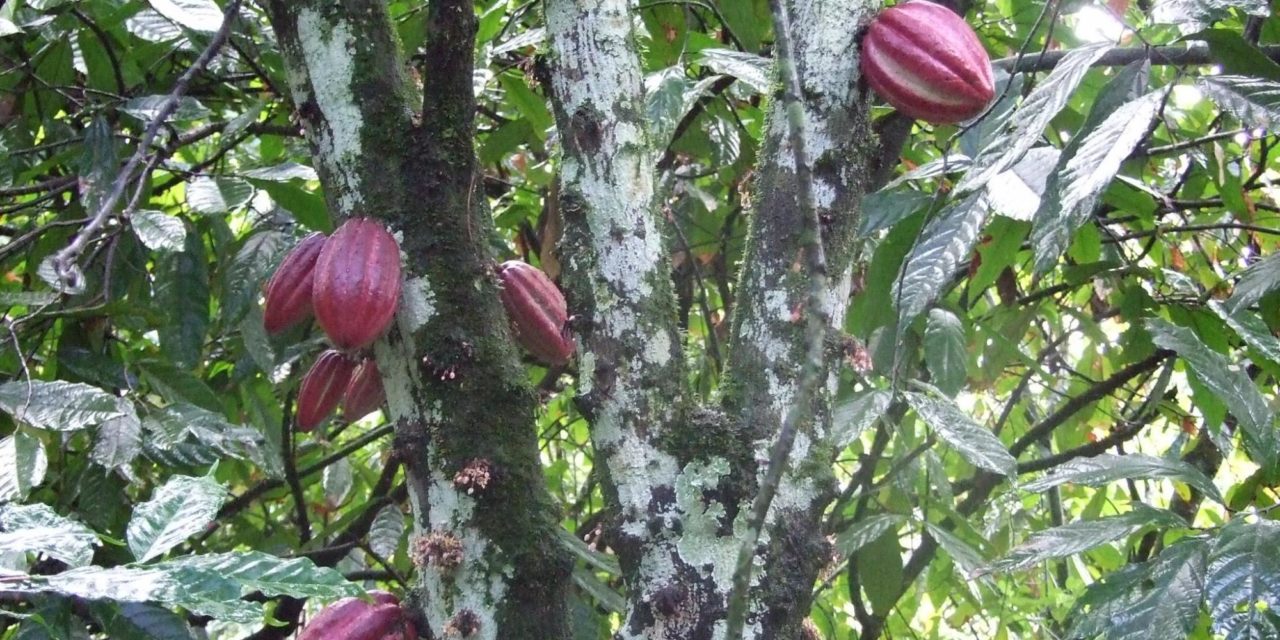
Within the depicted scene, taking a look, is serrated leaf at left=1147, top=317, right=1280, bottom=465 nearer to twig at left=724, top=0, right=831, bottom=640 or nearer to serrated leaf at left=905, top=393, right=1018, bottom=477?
serrated leaf at left=905, top=393, right=1018, bottom=477

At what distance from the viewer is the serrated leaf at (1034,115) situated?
105 cm

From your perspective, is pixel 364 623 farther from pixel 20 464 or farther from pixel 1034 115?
pixel 1034 115

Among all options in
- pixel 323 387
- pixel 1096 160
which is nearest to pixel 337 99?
pixel 323 387

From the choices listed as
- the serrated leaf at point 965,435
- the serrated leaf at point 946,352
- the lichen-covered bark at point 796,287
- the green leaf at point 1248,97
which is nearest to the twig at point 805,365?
the lichen-covered bark at point 796,287

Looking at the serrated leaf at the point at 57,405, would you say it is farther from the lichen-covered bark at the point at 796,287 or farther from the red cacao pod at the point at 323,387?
the lichen-covered bark at the point at 796,287

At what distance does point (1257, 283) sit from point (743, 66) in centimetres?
74

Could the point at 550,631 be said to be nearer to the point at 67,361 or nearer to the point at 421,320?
the point at 421,320

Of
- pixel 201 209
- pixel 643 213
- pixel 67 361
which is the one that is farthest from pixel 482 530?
pixel 67 361

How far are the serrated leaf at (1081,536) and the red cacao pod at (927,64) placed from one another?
541 mm

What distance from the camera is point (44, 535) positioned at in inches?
34.5

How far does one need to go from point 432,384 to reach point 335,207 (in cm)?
24

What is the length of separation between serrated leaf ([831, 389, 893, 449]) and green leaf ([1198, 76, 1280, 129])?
1.76ft

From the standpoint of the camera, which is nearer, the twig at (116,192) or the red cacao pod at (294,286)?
the twig at (116,192)

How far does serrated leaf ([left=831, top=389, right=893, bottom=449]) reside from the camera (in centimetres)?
144
